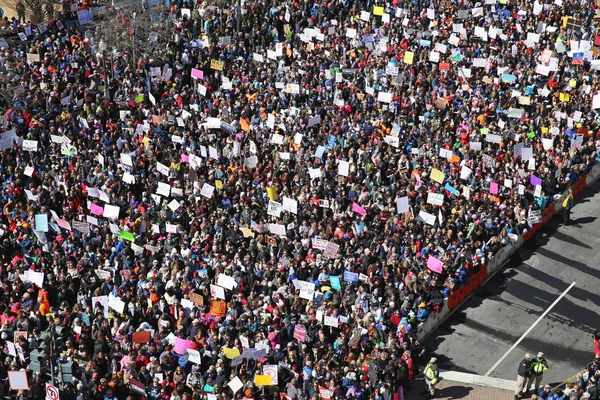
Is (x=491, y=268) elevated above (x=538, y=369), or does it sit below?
below

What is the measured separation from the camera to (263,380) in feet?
84.0

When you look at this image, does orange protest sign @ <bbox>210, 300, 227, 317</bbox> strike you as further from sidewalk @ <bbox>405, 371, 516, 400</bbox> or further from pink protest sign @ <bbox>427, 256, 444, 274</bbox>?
pink protest sign @ <bbox>427, 256, 444, 274</bbox>

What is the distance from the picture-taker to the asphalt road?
93.2ft

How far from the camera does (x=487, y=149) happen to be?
35156 mm

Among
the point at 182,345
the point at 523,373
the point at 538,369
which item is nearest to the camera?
the point at 523,373

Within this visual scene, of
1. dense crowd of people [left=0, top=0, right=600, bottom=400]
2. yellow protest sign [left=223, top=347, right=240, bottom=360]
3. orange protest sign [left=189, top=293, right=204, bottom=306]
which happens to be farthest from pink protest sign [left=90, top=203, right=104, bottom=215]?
yellow protest sign [left=223, top=347, right=240, bottom=360]

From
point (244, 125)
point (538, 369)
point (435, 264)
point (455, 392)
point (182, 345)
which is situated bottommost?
point (455, 392)

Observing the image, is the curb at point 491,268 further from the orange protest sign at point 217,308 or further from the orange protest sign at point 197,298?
the orange protest sign at point 197,298

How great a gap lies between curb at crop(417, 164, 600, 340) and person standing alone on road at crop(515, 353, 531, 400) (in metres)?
3.28

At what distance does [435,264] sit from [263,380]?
6429mm

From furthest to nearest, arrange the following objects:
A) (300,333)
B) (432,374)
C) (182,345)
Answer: (300,333)
(182,345)
(432,374)

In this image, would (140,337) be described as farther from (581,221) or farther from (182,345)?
(581,221)

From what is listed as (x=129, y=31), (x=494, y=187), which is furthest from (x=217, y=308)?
(x=129, y=31)

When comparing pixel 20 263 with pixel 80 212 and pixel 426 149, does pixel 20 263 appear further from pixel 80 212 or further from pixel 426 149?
pixel 426 149
